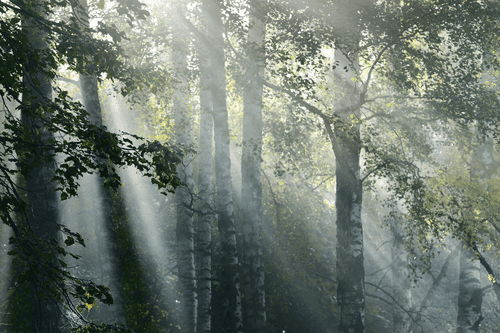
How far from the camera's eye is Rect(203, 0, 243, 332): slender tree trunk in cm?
875

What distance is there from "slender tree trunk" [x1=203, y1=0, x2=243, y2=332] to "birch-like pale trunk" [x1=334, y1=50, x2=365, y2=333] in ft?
7.22

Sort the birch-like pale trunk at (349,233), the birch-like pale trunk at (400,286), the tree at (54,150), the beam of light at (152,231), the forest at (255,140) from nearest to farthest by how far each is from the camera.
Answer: the tree at (54,150)
the forest at (255,140)
the birch-like pale trunk at (349,233)
the birch-like pale trunk at (400,286)
the beam of light at (152,231)

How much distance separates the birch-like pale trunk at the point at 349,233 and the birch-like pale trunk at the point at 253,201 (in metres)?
1.70

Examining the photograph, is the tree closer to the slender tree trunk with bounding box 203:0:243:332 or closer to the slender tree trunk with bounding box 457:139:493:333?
the slender tree trunk with bounding box 203:0:243:332

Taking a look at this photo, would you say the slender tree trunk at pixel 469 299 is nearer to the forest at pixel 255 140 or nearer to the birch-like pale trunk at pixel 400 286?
the forest at pixel 255 140

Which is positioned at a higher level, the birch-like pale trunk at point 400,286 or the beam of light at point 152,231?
the beam of light at point 152,231

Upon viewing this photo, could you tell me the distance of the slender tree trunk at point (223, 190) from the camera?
875 centimetres

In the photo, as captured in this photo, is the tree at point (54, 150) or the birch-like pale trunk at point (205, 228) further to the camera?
the birch-like pale trunk at point (205, 228)

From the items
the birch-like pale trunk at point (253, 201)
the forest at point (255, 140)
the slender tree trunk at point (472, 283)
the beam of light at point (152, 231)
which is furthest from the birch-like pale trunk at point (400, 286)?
the beam of light at point (152, 231)

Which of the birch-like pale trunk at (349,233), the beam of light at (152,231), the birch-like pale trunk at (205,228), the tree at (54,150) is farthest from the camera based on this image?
the beam of light at (152,231)

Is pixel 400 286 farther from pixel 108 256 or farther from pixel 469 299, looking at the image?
pixel 108 256

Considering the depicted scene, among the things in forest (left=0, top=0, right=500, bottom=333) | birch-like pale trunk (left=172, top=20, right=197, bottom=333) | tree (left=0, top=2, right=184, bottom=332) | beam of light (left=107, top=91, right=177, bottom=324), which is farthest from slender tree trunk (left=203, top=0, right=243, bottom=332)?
beam of light (left=107, top=91, right=177, bottom=324)

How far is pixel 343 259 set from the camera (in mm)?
8664

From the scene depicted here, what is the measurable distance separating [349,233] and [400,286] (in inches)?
228
